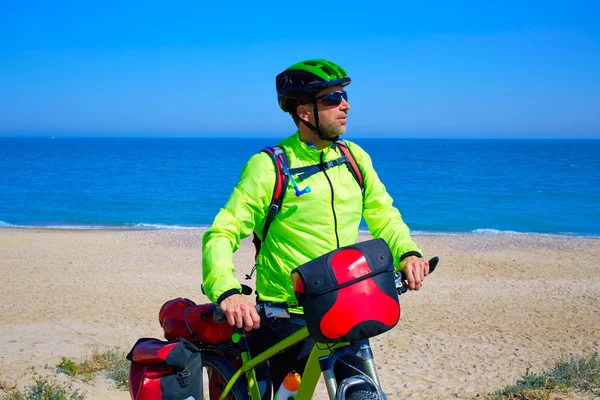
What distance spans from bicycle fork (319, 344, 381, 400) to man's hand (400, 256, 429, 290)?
32cm

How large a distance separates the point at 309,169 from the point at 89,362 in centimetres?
487

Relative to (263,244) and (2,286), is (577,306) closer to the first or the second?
(263,244)

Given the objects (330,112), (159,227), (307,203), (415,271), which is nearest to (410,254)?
(415,271)

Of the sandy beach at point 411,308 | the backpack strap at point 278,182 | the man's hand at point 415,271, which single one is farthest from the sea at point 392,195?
the man's hand at point 415,271

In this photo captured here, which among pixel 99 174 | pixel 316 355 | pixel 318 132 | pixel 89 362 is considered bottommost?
pixel 99 174

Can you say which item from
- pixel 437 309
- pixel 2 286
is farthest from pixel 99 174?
pixel 437 309

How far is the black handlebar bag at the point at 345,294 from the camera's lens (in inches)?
78.8

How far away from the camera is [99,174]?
2778 inches

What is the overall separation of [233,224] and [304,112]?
66cm

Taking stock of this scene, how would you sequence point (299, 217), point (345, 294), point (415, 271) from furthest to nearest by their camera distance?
point (299, 217) < point (415, 271) < point (345, 294)

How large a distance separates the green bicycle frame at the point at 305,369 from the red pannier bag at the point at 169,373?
0.20 metres

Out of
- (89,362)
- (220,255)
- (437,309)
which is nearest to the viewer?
(220,255)

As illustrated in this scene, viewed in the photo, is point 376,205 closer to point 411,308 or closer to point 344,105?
point 344,105

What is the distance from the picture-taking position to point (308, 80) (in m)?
2.67
